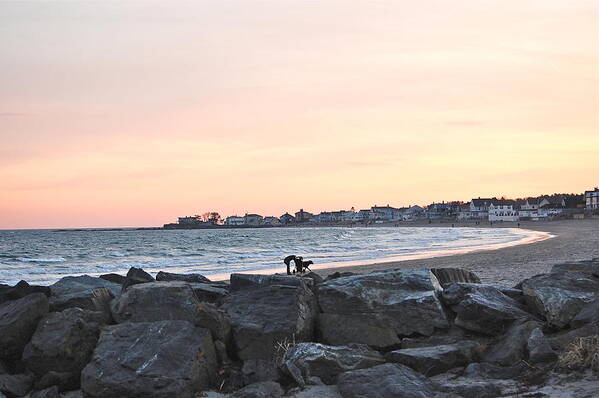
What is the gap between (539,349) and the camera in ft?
23.8

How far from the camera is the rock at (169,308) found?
8.23 meters

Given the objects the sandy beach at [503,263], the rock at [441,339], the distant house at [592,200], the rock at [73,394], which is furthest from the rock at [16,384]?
the distant house at [592,200]

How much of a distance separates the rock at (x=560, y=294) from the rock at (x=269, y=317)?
3371 mm

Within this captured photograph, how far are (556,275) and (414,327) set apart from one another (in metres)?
2.73

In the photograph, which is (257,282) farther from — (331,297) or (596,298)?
(596,298)

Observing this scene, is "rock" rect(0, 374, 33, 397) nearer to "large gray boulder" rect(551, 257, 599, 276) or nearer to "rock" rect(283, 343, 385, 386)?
"rock" rect(283, 343, 385, 386)

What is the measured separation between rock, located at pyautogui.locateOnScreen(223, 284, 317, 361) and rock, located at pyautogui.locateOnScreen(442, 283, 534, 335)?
A: 2.15 m

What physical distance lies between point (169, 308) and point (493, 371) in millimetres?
4447

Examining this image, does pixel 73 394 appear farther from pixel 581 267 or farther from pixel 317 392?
pixel 581 267

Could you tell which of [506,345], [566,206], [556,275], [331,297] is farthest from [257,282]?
[566,206]

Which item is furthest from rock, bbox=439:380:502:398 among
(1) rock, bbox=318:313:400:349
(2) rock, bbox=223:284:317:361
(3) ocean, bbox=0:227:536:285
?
(3) ocean, bbox=0:227:536:285

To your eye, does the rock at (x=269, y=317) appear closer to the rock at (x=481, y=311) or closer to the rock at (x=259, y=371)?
the rock at (x=259, y=371)

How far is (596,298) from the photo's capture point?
824 centimetres

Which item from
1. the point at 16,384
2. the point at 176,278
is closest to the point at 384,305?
the point at 176,278
